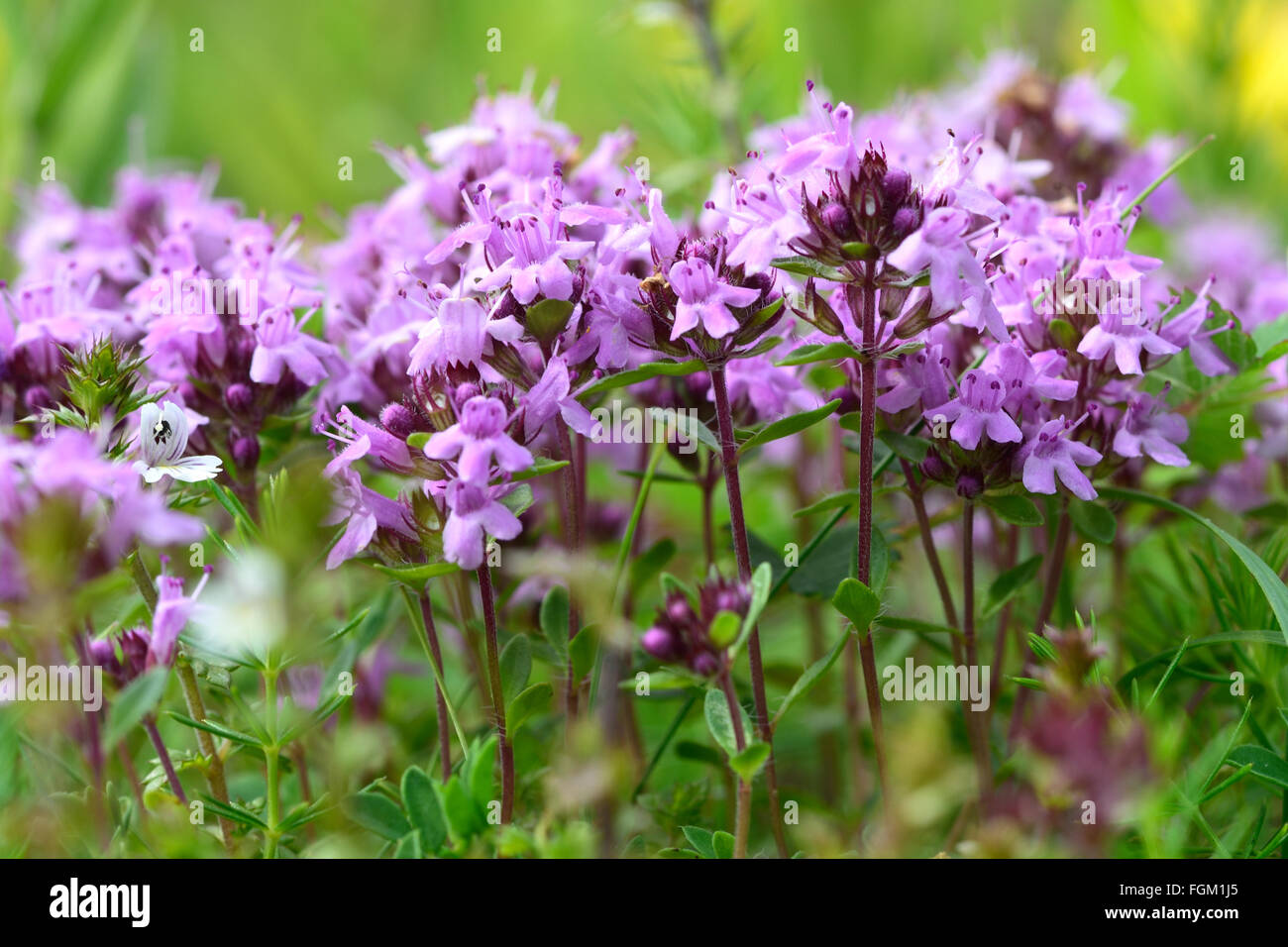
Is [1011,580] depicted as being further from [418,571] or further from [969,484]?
[418,571]

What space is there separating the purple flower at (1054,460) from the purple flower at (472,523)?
1.21 ft

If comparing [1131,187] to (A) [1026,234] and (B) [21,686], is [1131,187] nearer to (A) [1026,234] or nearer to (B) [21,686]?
(A) [1026,234]

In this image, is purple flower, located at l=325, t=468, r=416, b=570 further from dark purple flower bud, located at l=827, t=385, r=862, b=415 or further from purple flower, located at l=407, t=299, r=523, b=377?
dark purple flower bud, located at l=827, t=385, r=862, b=415

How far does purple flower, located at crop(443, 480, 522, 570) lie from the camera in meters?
0.78

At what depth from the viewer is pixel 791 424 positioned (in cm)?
84

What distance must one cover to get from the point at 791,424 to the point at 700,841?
30 cm

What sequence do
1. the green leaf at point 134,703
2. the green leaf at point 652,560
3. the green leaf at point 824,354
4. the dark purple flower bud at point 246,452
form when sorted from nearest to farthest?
1. the green leaf at point 134,703
2. the green leaf at point 824,354
3. the dark purple flower bud at point 246,452
4. the green leaf at point 652,560

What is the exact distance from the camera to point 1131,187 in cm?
146

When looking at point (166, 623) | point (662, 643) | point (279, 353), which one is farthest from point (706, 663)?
point (279, 353)

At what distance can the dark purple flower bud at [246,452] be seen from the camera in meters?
1.03

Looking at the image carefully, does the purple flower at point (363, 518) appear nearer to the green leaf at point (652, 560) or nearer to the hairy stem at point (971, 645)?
the green leaf at point (652, 560)

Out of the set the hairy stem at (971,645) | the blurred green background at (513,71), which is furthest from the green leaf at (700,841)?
the blurred green background at (513,71)

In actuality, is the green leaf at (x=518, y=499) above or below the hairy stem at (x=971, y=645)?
above
